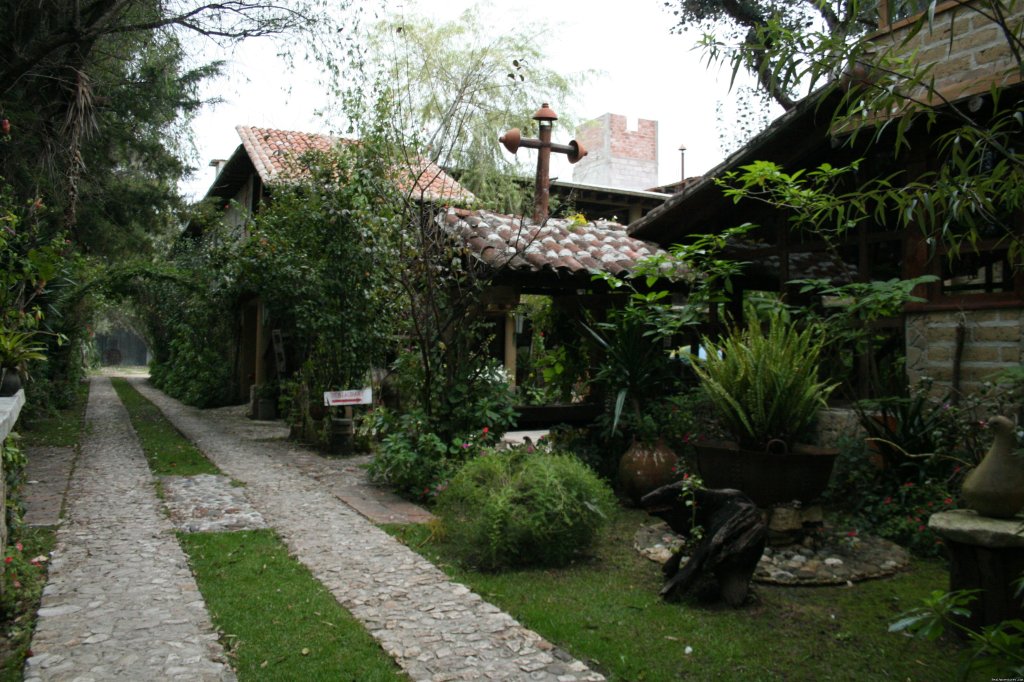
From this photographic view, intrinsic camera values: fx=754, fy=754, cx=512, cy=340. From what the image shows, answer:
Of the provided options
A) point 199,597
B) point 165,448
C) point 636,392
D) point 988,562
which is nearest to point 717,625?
point 988,562

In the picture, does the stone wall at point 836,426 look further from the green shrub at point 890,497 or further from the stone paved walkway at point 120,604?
the stone paved walkway at point 120,604

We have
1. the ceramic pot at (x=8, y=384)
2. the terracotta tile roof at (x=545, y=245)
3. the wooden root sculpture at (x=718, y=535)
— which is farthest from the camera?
the terracotta tile roof at (x=545, y=245)

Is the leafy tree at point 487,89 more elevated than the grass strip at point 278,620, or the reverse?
the leafy tree at point 487,89

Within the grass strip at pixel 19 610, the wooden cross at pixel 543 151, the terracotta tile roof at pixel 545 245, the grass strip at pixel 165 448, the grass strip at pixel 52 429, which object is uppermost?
the wooden cross at pixel 543 151

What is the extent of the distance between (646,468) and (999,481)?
301 cm

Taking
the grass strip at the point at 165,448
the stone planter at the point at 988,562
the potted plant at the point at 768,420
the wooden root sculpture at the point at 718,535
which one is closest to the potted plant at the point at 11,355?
the grass strip at the point at 165,448

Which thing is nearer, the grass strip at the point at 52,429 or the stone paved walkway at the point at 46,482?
the stone paved walkway at the point at 46,482

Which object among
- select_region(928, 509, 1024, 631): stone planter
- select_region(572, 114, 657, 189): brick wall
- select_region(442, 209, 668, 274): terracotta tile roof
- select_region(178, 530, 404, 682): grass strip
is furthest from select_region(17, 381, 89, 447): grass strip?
select_region(572, 114, 657, 189): brick wall

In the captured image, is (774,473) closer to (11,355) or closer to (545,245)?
(545,245)

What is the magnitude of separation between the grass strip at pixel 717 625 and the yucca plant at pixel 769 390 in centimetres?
104

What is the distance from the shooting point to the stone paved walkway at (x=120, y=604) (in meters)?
3.17

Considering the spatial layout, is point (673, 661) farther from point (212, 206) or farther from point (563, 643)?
point (212, 206)

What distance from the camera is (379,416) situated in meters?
7.90

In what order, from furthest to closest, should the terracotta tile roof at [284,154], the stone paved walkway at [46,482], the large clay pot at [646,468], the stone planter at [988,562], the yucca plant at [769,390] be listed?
1. the terracotta tile roof at [284,154]
2. the large clay pot at [646,468]
3. the stone paved walkway at [46,482]
4. the yucca plant at [769,390]
5. the stone planter at [988,562]
